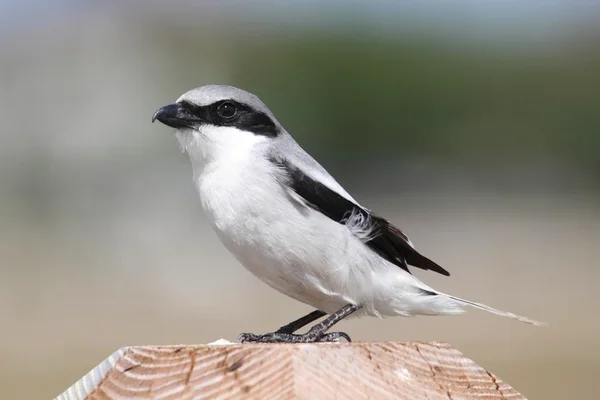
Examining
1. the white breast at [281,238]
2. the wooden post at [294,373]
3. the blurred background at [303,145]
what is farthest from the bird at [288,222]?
the blurred background at [303,145]

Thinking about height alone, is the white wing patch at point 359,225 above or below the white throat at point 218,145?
below

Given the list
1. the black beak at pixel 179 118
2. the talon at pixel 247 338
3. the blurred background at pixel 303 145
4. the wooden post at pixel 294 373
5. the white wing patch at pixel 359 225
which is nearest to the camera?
the wooden post at pixel 294 373

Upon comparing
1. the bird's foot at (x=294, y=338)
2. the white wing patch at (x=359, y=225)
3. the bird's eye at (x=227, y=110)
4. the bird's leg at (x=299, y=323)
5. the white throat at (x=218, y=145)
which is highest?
the bird's eye at (x=227, y=110)

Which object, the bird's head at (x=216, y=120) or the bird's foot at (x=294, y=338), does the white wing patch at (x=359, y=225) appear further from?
the bird's foot at (x=294, y=338)

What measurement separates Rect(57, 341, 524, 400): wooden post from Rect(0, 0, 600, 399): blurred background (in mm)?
15494

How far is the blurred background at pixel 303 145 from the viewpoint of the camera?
71.3 ft

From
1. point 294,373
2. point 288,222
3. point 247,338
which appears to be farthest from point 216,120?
point 294,373

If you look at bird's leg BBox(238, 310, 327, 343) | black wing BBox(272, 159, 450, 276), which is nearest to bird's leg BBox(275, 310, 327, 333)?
bird's leg BBox(238, 310, 327, 343)

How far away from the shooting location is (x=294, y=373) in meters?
2.01

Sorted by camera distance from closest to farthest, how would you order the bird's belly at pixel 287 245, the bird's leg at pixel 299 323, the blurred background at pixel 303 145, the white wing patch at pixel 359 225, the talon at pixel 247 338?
the talon at pixel 247 338 < the bird's belly at pixel 287 245 < the bird's leg at pixel 299 323 < the white wing patch at pixel 359 225 < the blurred background at pixel 303 145

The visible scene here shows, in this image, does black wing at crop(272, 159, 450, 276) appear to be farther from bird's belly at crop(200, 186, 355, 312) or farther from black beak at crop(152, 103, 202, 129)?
black beak at crop(152, 103, 202, 129)

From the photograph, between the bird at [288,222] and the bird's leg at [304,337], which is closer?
the bird's leg at [304,337]

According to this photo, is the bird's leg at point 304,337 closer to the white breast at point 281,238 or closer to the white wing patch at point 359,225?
the white breast at point 281,238

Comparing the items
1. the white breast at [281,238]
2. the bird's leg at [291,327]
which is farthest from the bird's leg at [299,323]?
the white breast at [281,238]
